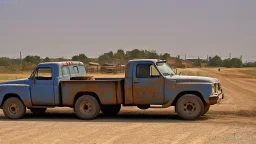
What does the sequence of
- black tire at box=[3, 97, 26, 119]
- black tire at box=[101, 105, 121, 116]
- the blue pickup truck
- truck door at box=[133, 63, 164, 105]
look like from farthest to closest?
black tire at box=[101, 105, 121, 116], black tire at box=[3, 97, 26, 119], truck door at box=[133, 63, 164, 105], the blue pickup truck

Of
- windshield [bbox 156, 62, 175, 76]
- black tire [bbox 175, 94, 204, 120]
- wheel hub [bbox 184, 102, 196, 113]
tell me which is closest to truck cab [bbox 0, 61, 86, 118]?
windshield [bbox 156, 62, 175, 76]

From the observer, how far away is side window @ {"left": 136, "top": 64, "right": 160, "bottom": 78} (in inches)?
625

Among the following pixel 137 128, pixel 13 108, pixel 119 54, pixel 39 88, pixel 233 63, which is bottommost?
pixel 137 128

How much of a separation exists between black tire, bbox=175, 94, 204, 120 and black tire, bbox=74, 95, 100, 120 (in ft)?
9.08

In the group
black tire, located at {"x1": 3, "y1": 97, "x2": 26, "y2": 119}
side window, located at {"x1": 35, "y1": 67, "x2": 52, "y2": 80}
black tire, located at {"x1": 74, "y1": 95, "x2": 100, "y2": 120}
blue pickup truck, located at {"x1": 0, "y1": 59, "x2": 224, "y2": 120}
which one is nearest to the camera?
blue pickup truck, located at {"x1": 0, "y1": 59, "x2": 224, "y2": 120}

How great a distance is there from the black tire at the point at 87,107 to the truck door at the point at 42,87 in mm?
977

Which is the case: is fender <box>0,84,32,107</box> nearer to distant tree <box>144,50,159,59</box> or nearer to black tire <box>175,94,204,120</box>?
black tire <box>175,94,204,120</box>

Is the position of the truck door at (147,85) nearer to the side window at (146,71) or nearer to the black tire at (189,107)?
the side window at (146,71)

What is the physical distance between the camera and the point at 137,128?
13.6 meters

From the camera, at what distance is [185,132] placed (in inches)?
502

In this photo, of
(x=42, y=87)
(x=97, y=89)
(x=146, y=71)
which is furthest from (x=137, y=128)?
(x=42, y=87)

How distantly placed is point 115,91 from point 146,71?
4.00ft

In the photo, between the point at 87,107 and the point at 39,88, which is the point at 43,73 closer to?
the point at 39,88

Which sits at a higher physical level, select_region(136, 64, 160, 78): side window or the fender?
select_region(136, 64, 160, 78): side window
